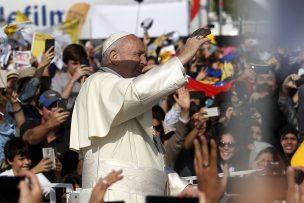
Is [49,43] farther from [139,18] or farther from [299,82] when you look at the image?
[139,18]

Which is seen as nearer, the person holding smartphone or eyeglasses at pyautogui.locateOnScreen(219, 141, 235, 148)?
eyeglasses at pyautogui.locateOnScreen(219, 141, 235, 148)

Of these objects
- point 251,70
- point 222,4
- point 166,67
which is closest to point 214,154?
point 166,67

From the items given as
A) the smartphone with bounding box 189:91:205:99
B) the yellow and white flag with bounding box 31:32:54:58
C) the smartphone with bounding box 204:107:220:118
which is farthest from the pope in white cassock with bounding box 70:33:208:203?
the yellow and white flag with bounding box 31:32:54:58

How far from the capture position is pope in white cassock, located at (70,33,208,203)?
6.59 metres

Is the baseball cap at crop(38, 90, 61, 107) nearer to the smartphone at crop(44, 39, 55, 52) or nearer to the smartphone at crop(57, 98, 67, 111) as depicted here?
the smartphone at crop(57, 98, 67, 111)

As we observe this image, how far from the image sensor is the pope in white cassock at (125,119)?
6.59 meters

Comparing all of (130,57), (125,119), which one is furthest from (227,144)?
(125,119)

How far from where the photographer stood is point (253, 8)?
29.7ft

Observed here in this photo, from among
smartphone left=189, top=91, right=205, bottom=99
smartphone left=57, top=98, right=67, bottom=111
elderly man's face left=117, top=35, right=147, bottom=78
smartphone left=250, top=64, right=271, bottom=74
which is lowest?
smartphone left=189, top=91, right=205, bottom=99

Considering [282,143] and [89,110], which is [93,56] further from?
[89,110]

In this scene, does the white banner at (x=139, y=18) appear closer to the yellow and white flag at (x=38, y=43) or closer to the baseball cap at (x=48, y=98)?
the yellow and white flag at (x=38, y=43)

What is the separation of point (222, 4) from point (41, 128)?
13175 mm

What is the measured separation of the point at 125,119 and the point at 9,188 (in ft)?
5.89

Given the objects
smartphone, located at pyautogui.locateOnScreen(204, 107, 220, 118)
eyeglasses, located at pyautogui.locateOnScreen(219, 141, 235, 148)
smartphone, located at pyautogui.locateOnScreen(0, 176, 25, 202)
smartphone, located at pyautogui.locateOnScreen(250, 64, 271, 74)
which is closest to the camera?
smartphone, located at pyautogui.locateOnScreen(0, 176, 25, 202)
